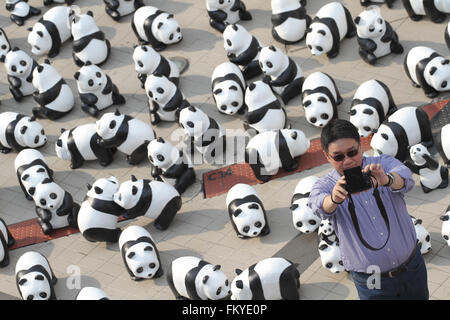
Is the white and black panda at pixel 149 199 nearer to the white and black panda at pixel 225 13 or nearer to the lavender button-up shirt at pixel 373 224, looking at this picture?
the white and black panda at pixel 225 13

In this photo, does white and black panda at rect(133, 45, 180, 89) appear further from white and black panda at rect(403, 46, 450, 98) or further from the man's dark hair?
the man's dark hair

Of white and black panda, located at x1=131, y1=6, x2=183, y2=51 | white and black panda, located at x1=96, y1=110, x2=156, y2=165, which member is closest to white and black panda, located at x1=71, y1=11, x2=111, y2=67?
white and black panda, located at x1=131, y1=6, x2=183, y2=51

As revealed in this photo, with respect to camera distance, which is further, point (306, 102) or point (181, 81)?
point (181, 81)

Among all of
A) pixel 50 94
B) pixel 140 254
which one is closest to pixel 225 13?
pixel 50 94

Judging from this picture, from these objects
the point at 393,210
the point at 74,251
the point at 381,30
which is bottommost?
the point at 74,251

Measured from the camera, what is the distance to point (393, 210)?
7.16 metres

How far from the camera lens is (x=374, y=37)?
17.0 m

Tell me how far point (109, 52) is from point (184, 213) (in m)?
5.18

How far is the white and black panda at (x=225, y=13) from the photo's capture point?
18.5 meters

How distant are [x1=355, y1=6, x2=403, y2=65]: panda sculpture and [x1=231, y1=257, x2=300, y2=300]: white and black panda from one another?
19.1 feet

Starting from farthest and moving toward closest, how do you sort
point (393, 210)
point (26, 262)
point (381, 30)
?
point (381, 30) < point (26, 262) < point (393, 210)

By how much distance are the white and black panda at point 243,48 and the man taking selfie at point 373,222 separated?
10.0 m

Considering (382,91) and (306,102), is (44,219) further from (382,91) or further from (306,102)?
(382,91)

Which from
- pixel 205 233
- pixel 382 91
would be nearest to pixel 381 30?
pixel 382 91
